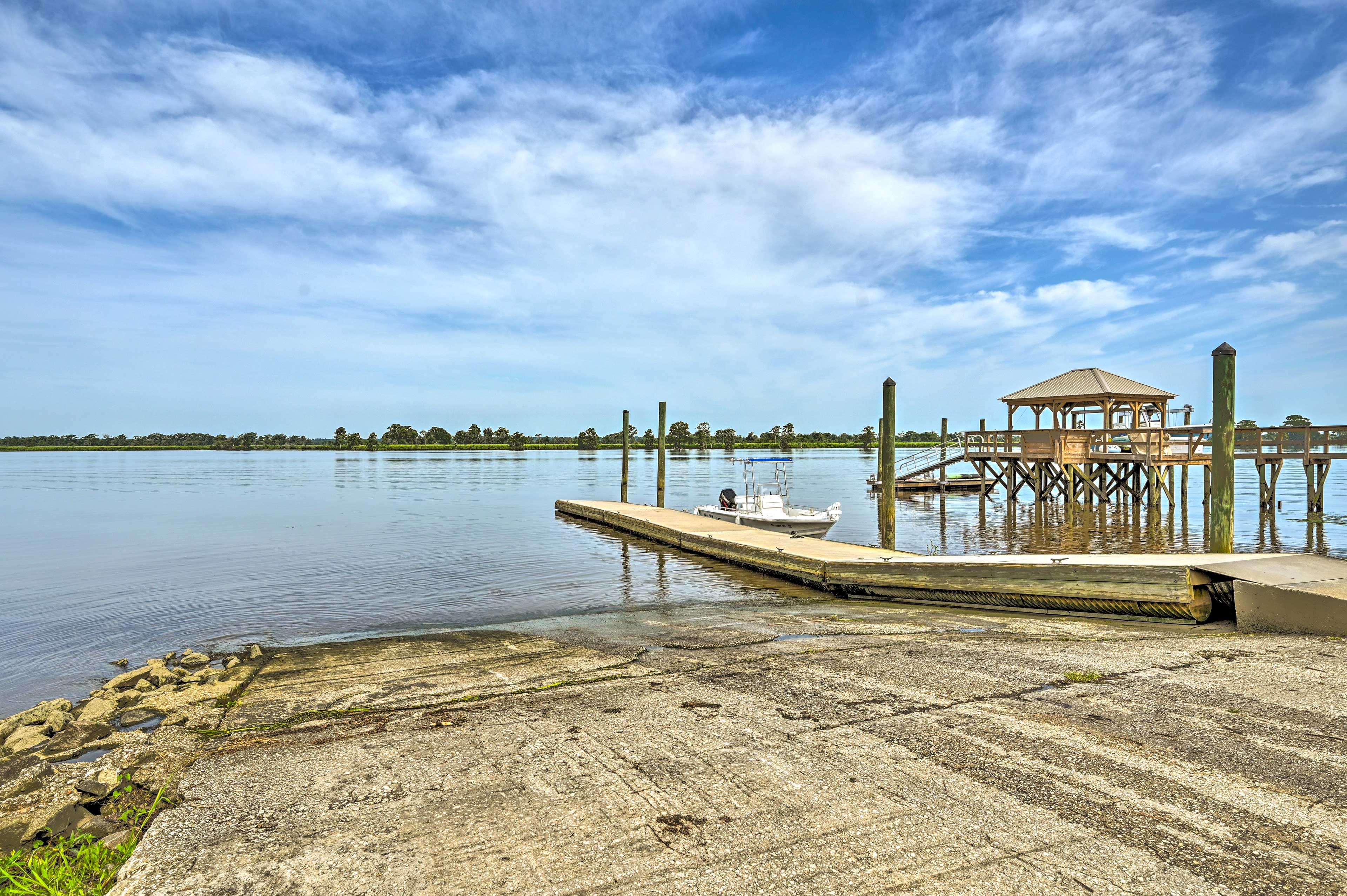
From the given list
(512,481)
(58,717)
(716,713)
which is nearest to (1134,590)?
(716,713)

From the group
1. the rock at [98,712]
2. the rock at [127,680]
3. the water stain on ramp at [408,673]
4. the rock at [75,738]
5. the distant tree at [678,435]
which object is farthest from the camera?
the distant tree at [678,435]

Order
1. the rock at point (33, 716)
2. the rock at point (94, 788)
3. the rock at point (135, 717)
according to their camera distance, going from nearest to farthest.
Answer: the rock at point (94, 788), the rock at point (33, 716), the rock at point (135, 717)

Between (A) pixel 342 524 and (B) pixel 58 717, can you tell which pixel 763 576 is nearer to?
(B) pixel 58 717

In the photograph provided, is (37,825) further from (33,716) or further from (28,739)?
(33,716)

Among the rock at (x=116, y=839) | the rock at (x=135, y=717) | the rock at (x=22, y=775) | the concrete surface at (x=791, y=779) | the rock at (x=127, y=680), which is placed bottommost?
the rock at (x=127, y=680)

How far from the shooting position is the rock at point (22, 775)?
5.30m

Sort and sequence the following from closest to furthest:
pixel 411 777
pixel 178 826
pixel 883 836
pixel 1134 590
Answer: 1. pixel 883 836
2. pixel 178 826
3. pixel 411 777
4. pixel 1134 590

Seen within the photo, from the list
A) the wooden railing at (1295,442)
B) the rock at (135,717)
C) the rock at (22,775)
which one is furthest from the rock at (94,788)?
the wooden railing at (1295,442)

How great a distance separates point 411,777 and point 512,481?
6028 cm

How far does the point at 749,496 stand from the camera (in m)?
26.2

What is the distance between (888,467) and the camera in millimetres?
18547

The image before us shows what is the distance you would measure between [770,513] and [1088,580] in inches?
553

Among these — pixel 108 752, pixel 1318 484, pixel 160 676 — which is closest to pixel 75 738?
pixel 108 752

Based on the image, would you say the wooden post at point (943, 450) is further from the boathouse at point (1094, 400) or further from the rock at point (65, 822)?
the rock at point (65, 822)
